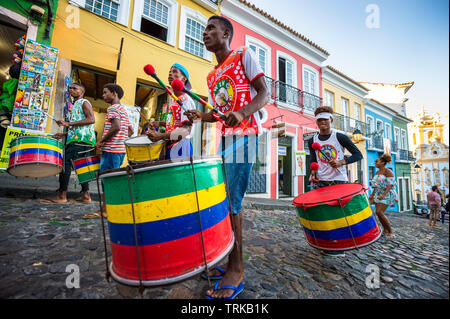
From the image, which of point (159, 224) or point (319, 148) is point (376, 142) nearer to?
point (319, 148)

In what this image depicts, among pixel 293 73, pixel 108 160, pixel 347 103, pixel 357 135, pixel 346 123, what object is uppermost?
pixel 293 73

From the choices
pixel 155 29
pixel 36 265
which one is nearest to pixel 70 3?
pixel 155 29

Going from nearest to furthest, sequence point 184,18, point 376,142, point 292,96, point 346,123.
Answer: point 184,18 < point 292,96 < point 346,123 < point 376,142

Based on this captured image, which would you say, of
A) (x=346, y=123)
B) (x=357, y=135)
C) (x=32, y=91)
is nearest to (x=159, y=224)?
(x=32, y=91)

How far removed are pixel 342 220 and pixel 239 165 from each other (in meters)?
1.31

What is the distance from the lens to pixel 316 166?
2.80 meters

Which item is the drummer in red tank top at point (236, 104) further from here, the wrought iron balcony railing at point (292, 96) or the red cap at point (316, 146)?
the wrought iron balcony railing at point (292, 96)

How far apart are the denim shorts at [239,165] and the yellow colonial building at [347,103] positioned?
13.7 m

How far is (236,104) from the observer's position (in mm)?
1600

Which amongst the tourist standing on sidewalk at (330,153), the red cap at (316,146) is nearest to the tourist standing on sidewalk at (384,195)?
the tourist standing on sidewalk at (330,153)

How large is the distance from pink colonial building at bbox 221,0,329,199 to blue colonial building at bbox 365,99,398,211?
7433mm

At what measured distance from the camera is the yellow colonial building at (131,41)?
6027 mm
